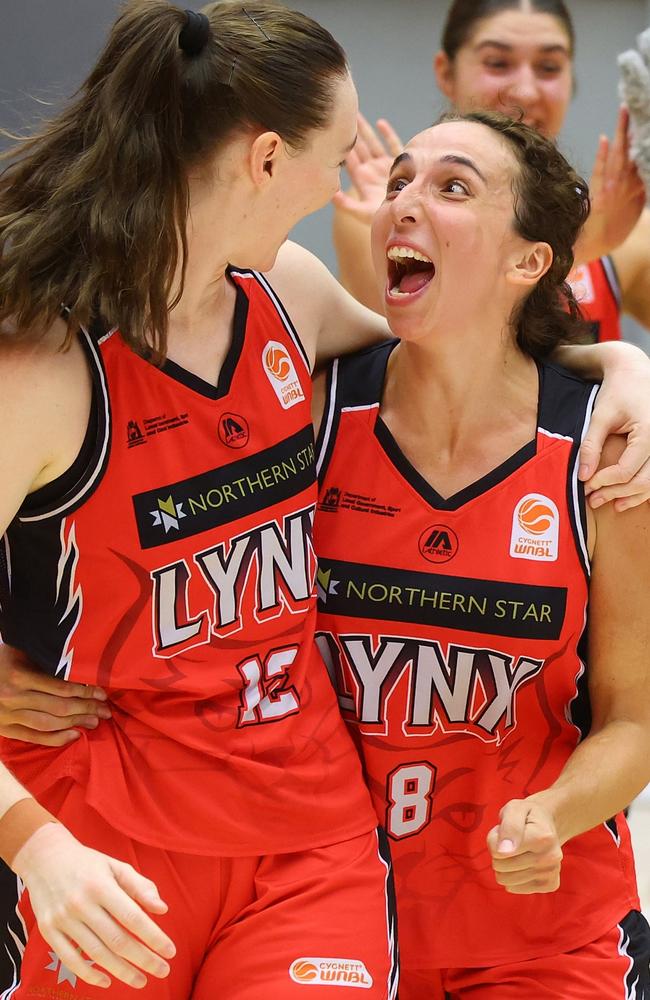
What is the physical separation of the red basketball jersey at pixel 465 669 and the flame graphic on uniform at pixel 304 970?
0.30 meters

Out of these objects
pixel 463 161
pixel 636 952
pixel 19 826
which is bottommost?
pixel 636 952

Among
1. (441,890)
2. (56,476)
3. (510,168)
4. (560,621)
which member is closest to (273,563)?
(56,476)

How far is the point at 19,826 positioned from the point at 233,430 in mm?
518

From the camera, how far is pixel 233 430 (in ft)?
5.21

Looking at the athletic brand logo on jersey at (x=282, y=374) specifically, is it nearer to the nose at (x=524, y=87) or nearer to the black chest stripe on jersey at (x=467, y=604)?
the black chest stripe on jersey at (x=467, y=604)

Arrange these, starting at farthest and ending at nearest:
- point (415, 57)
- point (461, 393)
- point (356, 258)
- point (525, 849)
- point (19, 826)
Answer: point (415, 57), point (356, 258), point (461, 393), point (525, 849), point (19, 826)

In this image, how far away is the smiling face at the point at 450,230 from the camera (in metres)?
1.75

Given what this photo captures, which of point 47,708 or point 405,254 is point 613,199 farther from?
point 47,708

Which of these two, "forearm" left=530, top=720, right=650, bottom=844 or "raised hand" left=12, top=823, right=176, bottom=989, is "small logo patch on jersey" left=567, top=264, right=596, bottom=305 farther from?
"raised hand" left=12, top=823, right=176, bottom=989

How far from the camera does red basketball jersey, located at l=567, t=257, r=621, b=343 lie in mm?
3221

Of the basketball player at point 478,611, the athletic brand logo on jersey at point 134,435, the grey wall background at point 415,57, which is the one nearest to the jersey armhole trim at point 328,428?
the basketball player at point 478,611

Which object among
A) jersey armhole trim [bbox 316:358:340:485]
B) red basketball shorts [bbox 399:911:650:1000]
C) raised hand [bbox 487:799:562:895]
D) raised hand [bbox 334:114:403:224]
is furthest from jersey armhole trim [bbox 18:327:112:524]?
raised hand [bbox 334:114:403:224]

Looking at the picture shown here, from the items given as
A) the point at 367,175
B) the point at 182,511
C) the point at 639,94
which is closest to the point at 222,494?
the point at 182,511

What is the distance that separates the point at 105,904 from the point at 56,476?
0.46 meters
